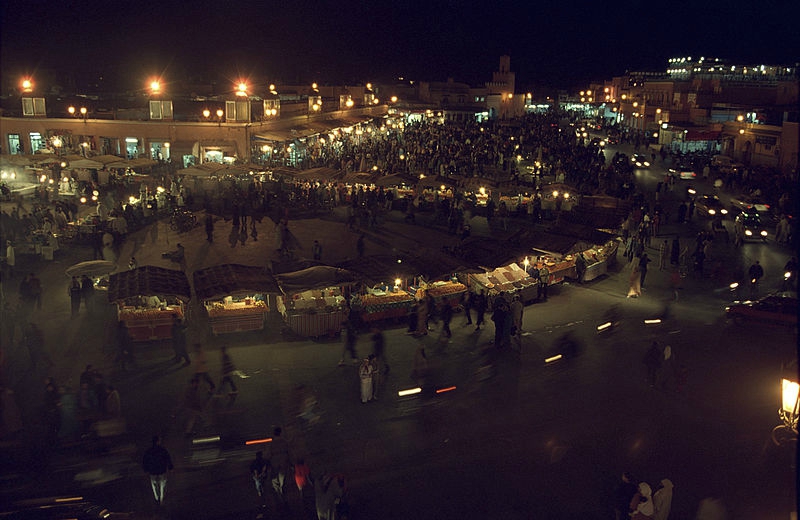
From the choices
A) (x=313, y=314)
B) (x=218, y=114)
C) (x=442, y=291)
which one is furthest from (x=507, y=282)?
(x=218, y=114)

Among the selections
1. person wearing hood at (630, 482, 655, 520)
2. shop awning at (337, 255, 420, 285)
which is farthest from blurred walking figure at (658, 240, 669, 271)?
person wearing hood at (630, 482, 655, 520)


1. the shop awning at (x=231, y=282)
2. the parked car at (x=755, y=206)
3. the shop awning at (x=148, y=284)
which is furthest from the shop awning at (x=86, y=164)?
the parked car at (x=755, y=206)

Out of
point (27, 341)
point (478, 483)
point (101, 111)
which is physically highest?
point (101, 111)

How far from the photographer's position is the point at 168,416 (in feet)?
28.0

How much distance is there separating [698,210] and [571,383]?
16.9 meters

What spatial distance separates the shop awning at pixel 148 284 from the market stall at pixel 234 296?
315 mm

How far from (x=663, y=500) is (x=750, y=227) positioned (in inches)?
650

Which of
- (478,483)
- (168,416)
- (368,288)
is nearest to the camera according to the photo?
(478,483)

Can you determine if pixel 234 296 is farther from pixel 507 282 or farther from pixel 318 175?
pixel 318 175

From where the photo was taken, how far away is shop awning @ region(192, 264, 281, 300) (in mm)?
11086

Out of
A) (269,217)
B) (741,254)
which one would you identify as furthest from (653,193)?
(269,217)

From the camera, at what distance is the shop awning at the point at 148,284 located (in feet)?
Answer: 35.0

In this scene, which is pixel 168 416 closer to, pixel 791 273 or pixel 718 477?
pixel 718 477

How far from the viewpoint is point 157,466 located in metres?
6.68
